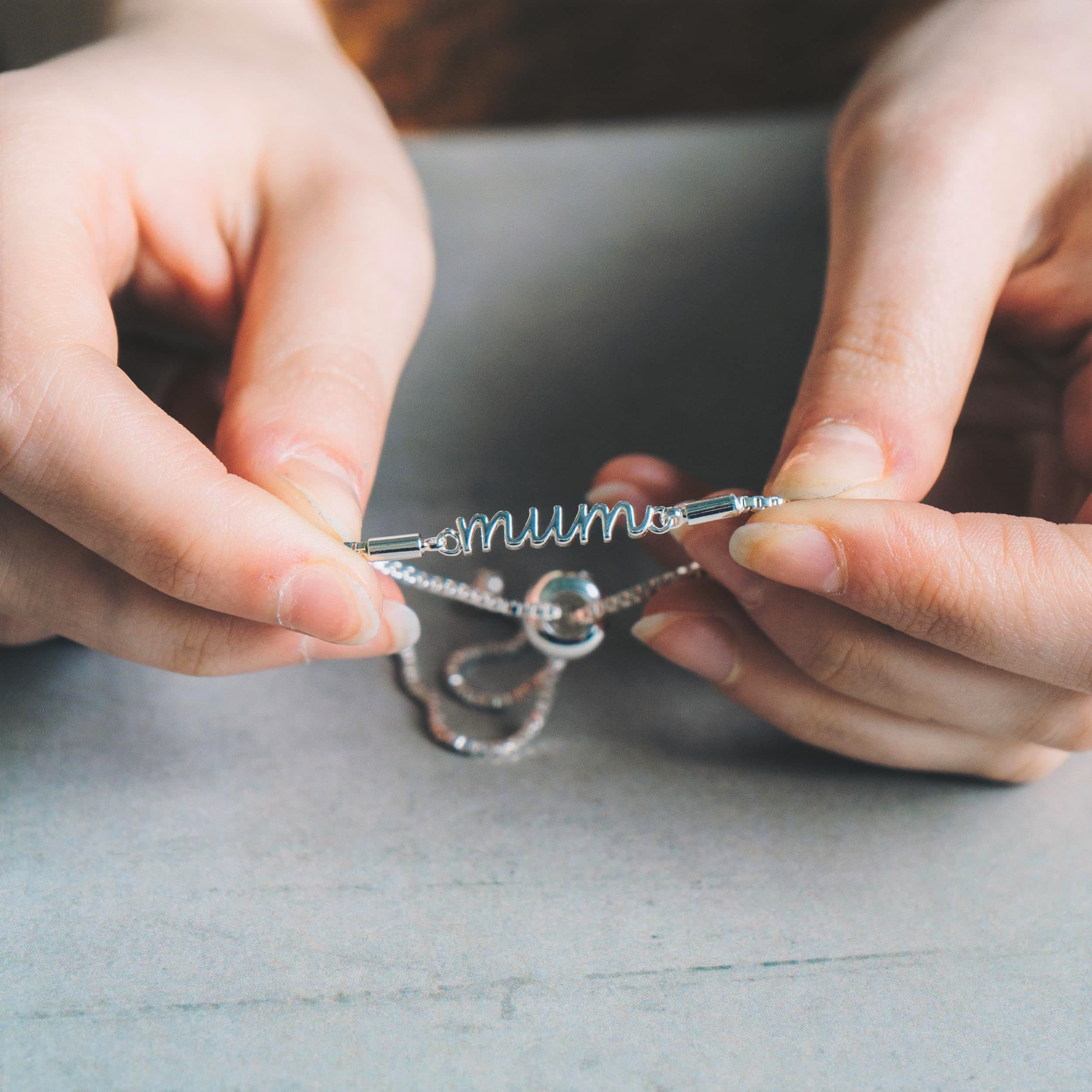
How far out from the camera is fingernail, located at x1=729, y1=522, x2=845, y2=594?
0.80m

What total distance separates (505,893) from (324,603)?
1.07 feet

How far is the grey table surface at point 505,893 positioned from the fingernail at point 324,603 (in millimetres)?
241

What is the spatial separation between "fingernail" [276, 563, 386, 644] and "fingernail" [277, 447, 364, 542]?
76 mm

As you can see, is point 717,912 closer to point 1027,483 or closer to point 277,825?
point 277,825

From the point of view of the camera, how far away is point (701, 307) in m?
1.47

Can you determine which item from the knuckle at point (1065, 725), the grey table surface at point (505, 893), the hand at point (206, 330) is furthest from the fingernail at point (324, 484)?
the knuckle at point (1065, 725)

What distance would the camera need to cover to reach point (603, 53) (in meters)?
2.41

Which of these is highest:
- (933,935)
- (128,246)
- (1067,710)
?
(128,246)

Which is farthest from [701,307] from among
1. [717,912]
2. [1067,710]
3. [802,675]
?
[717,912]

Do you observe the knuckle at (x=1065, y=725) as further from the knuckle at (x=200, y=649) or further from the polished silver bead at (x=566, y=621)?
the knuckle at (x=200, y=649)

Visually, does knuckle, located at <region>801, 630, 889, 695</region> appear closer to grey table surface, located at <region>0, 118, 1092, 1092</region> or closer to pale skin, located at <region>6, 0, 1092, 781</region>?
pale skin, located at <region>6, 0, 1092, 781</region>

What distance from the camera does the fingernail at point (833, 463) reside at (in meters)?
0.83

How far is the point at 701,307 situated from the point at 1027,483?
0.55 meters

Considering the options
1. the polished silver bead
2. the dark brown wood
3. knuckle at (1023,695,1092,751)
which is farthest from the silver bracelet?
the dark brown wood
